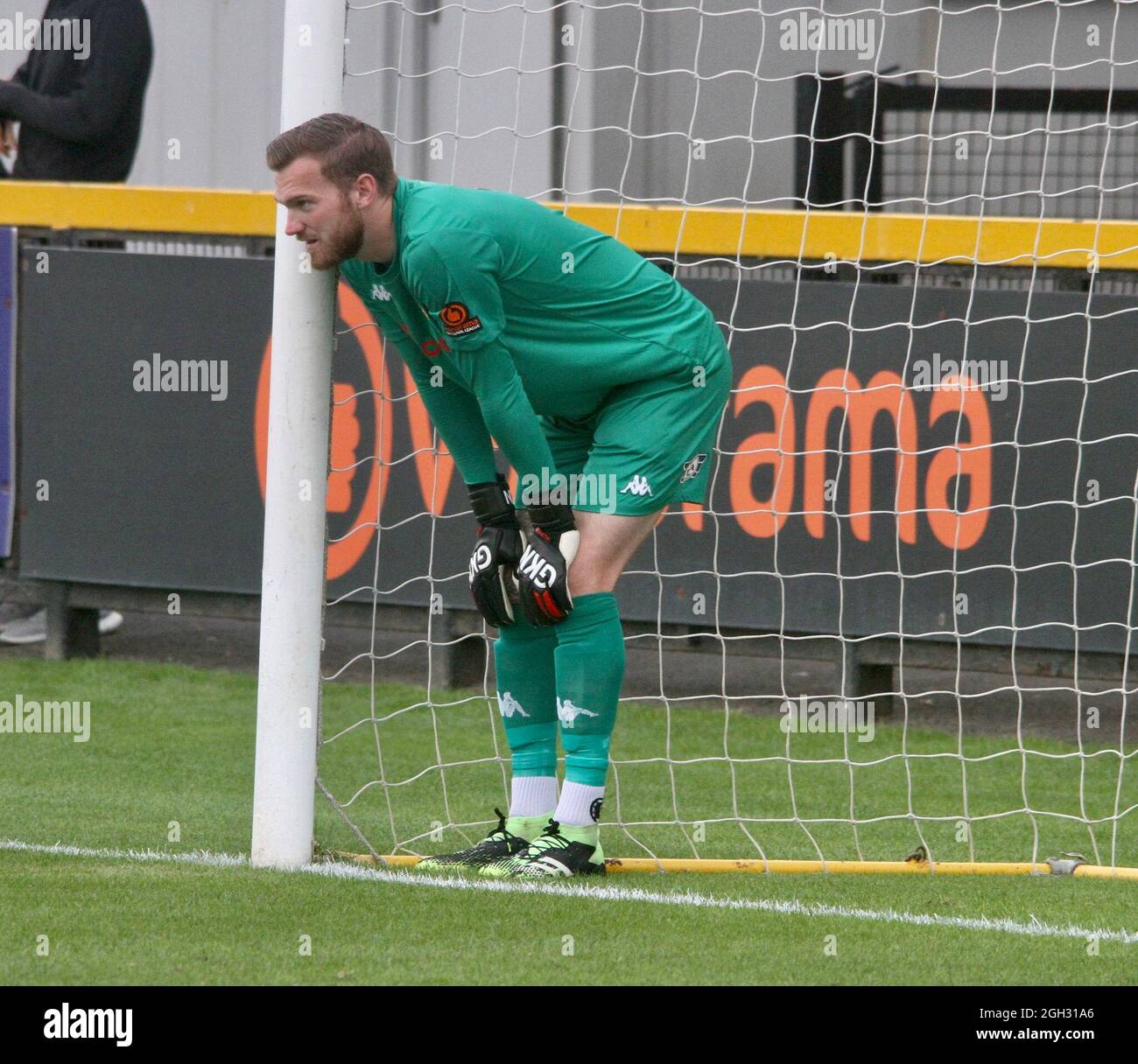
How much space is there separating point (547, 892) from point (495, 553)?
0.76m

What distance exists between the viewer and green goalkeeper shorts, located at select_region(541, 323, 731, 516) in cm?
393

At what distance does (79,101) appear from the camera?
7836 millimetres

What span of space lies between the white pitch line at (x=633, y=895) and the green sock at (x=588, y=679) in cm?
30

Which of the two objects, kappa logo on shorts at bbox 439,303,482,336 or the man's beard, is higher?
the man's beard

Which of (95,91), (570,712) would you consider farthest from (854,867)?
(95,91)

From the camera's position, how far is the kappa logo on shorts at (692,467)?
407 cm
